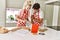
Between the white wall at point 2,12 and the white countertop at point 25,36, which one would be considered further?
the white wall at point 2,12

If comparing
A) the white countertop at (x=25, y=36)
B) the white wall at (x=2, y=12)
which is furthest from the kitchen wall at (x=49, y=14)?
the white countertop at (x=25, y=36)

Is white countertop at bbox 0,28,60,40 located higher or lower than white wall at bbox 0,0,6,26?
lower

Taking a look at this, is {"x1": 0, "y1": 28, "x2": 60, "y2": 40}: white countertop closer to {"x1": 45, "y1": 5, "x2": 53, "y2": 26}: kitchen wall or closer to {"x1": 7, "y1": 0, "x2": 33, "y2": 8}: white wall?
{"x1": 45, "y1": 5, "x2": 53, "y2": 26}: kitchen wall

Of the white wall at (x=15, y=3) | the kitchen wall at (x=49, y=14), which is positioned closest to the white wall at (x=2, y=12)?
the white wall at (x=15, y=3)

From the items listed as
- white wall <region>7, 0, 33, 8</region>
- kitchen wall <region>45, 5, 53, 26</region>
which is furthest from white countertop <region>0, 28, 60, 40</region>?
white wall <region>7, 0, 33, 8</region>

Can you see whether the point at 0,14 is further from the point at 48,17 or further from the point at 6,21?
the point at 48,17

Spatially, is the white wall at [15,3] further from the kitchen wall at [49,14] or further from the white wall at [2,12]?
the kitchen wall at [49,14]

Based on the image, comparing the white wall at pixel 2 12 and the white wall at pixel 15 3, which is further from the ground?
the white wall at pixel 15 3

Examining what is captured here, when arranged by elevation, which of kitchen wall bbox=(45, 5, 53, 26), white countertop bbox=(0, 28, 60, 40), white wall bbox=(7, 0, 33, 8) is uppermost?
white wall bbox=(7, 0, 33, 8)

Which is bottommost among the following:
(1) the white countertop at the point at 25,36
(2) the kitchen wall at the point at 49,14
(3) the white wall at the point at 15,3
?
(1) the white countertop at the point at 25,36

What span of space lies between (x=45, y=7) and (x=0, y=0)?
3.82 ft

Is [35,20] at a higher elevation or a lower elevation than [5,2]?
lower

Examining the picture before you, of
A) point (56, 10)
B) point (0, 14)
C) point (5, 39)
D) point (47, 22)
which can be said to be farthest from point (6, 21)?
point (5, 39)

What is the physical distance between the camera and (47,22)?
9.73ft
